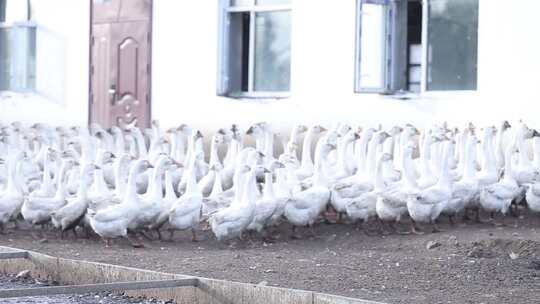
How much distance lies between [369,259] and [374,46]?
17.2 ft

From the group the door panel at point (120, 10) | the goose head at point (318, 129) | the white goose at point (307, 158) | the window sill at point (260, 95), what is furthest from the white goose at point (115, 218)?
the door panel at point (120, 10)

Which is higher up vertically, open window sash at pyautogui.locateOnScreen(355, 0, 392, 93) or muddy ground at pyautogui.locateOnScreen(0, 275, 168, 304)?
open window sash at pyautogui.locateOnScreen(355, 0, 392, 93)

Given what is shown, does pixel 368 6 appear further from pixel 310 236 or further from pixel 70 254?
pixel 70 254

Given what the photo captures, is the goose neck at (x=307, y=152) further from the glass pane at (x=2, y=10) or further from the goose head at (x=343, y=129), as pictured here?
the glass pane at (x=2, y=10)

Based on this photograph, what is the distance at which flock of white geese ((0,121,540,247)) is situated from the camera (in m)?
13.6

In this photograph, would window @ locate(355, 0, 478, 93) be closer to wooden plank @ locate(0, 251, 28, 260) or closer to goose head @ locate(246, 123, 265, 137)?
goose head @ locate(246, 123, 265, 137)

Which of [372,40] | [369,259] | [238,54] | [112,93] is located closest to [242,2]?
[238,54]

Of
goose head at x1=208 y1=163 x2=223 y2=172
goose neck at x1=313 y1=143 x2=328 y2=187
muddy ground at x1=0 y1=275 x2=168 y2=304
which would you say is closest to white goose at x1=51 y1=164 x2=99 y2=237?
goose head at x1=208 y1=163 x2=223 y2=172

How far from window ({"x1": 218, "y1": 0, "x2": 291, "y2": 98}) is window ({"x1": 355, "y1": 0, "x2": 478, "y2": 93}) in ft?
5.61

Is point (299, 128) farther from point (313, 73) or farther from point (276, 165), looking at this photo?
point (276, 165)

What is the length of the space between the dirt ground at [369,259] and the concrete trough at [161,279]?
519 millimetres

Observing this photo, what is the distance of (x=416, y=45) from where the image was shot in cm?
1716

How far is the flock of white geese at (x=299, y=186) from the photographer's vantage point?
13609mm

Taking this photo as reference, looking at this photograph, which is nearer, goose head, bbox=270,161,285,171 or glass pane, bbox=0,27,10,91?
goose head, bbox=270,161,285,171
